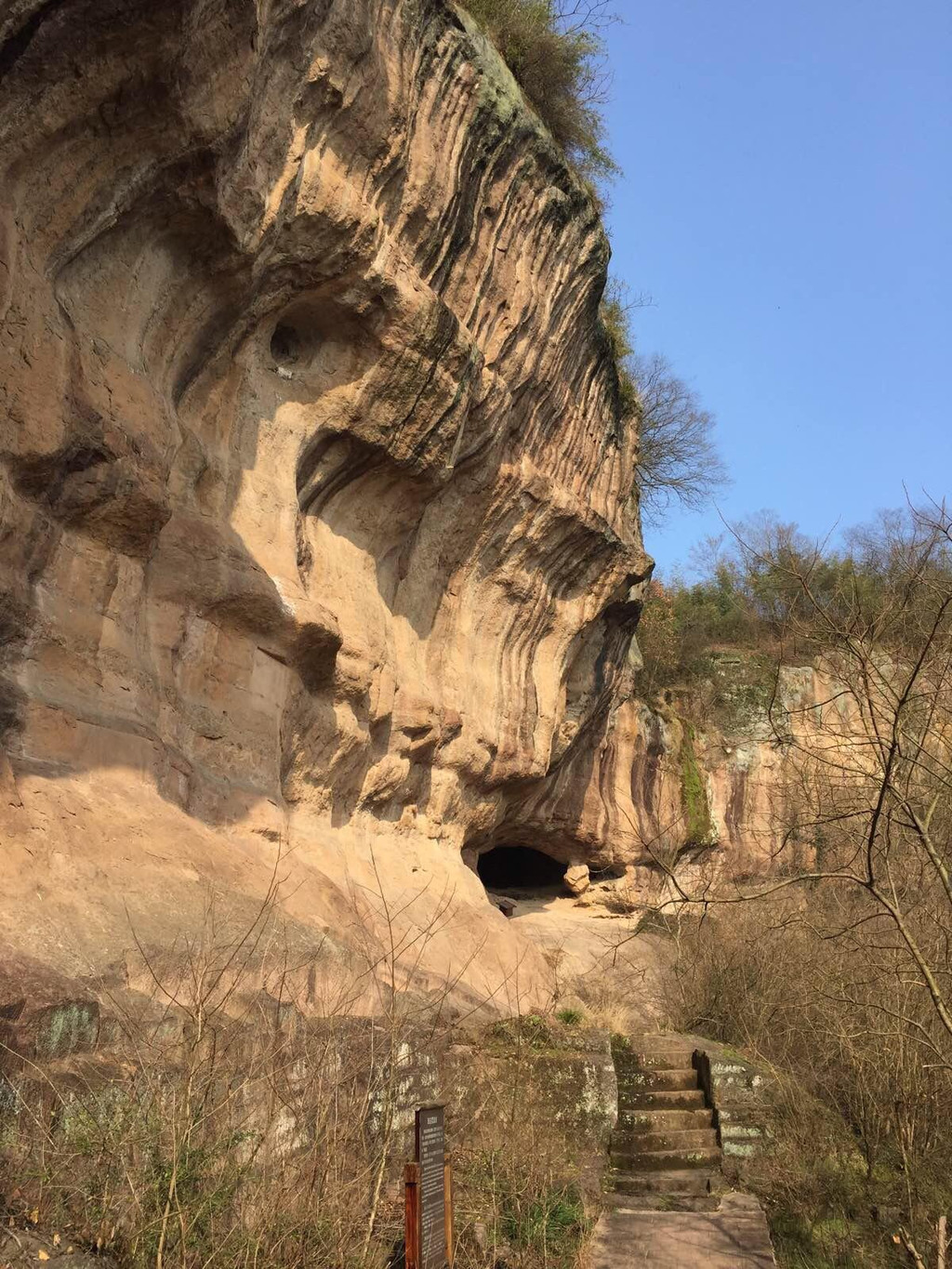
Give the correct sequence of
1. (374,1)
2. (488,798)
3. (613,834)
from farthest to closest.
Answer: (613,834), (488,798), (374,1)

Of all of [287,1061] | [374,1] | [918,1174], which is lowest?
[918,1174]

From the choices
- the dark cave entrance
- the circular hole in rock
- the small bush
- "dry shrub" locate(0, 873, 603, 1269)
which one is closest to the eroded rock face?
the circular hole in rock

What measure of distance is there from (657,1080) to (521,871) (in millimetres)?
10714

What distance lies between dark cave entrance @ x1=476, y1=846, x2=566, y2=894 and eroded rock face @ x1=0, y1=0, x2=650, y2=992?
474 centimetres

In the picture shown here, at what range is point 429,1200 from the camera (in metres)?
3.93

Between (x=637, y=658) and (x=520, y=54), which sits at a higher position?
(x=520, y=54)

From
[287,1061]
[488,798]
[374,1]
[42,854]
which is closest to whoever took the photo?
[287,1061]

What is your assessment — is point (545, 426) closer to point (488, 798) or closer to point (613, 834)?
point (488, 798)

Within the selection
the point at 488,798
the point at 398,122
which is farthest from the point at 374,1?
the point at 488,798

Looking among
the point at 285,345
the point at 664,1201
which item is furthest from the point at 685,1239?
the point at 285,345

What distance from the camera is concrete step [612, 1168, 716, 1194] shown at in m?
6.70

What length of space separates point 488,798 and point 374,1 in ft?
26.1

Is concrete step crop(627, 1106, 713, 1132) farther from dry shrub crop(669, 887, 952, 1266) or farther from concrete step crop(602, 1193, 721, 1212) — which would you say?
concrete step crop(602, 1193, 721, 1212)

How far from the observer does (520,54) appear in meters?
13.1
